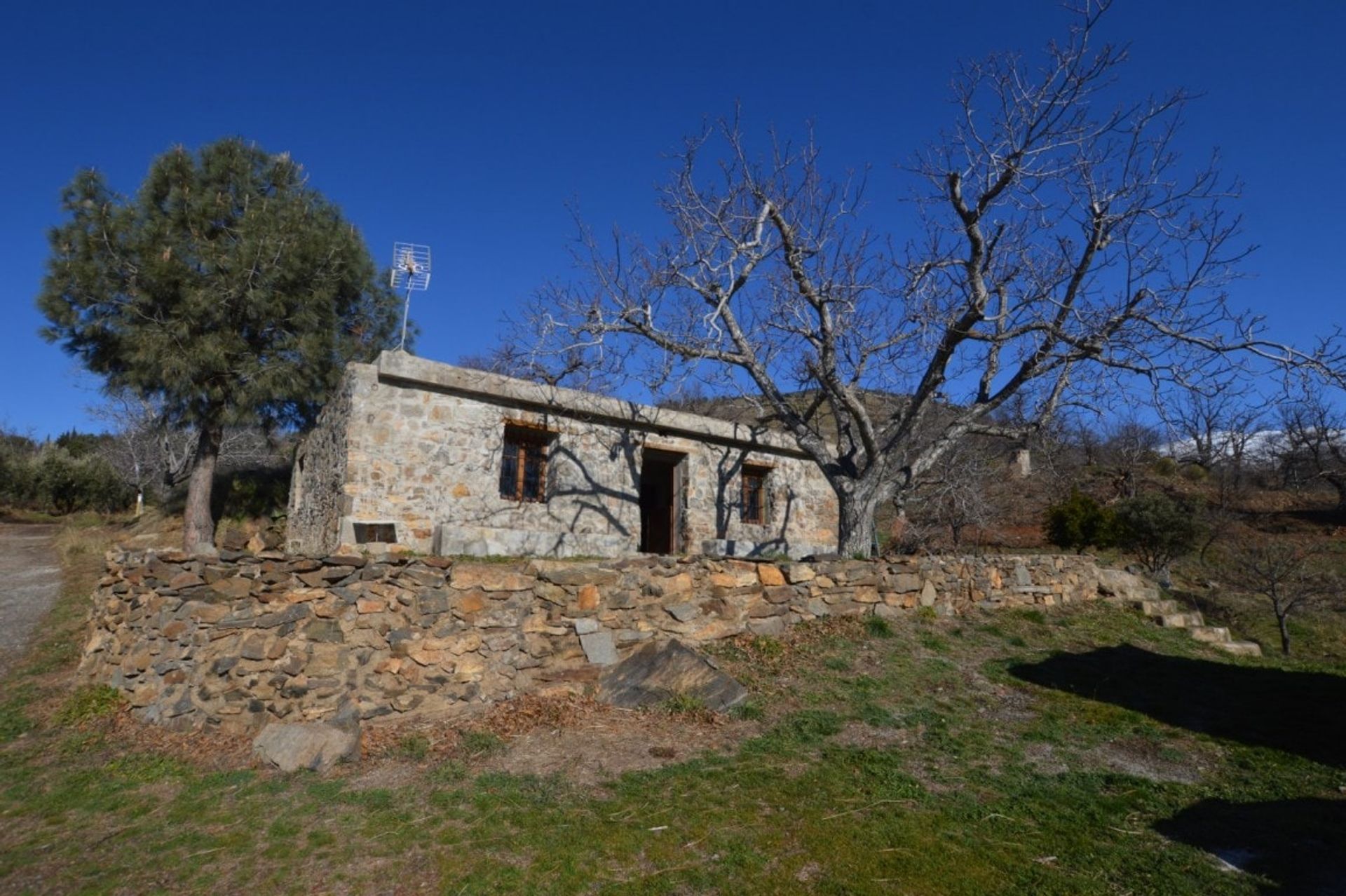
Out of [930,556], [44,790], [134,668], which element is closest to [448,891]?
[44,790]

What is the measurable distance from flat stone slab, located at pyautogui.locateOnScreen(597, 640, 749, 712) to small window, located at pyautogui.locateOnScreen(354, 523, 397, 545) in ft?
14.7

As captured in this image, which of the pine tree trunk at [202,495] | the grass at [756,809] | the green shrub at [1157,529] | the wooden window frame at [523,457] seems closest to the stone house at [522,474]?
the wooden window frame at [523,457]

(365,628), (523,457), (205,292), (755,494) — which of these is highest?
(205,292)

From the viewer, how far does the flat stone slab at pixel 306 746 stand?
552 cm

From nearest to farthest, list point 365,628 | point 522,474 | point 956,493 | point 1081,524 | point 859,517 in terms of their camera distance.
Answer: point 365,628
point 859,517
point 522,474
point 956,493
point 1081,524

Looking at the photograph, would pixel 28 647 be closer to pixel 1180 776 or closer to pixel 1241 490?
pixel 1180 776

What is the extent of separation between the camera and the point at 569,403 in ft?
37.8

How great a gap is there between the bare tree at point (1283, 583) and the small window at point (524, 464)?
1158 cm

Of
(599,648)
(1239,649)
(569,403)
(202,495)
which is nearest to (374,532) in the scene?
(569,403)

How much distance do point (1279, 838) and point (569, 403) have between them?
9.47 metres

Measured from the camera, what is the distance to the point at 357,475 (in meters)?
9.98

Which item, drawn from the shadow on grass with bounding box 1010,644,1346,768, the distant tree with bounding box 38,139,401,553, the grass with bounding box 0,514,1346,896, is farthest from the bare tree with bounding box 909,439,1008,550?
the distant tree with bounding box 38,139,401,553

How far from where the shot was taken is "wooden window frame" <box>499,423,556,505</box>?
11.3 meters

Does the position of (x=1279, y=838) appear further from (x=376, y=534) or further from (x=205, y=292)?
(x=205, y=292)
